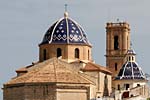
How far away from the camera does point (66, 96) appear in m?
66.4

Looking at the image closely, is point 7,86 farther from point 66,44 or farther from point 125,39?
point 125,39

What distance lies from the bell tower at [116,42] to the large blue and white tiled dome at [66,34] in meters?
10.4

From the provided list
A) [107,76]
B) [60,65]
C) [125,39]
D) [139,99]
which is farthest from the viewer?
[125,39]

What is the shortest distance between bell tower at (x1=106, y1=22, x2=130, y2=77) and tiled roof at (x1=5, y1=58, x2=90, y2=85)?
14.0 metres

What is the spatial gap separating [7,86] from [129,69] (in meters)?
9.87

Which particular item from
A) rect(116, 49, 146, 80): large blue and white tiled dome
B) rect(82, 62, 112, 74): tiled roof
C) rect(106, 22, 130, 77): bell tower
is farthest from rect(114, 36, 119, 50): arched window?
rect(82, 62, 112, 74): tiled roof

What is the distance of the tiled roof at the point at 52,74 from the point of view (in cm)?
6650

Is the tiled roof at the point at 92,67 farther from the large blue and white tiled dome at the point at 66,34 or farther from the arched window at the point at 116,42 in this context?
the arched window at the point at 116,42

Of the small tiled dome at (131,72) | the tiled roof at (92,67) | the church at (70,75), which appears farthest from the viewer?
the small tiled dome at (131,72)

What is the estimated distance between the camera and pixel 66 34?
2808 inches

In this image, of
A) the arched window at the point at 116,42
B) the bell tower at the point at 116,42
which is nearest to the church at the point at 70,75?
the bell tower at the point at 116,42

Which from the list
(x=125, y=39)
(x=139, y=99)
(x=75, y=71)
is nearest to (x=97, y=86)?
(x=75, y=71)

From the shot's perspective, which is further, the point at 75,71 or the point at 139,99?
the point at 75,71

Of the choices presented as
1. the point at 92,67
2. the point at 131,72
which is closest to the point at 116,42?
the point at 131,72
